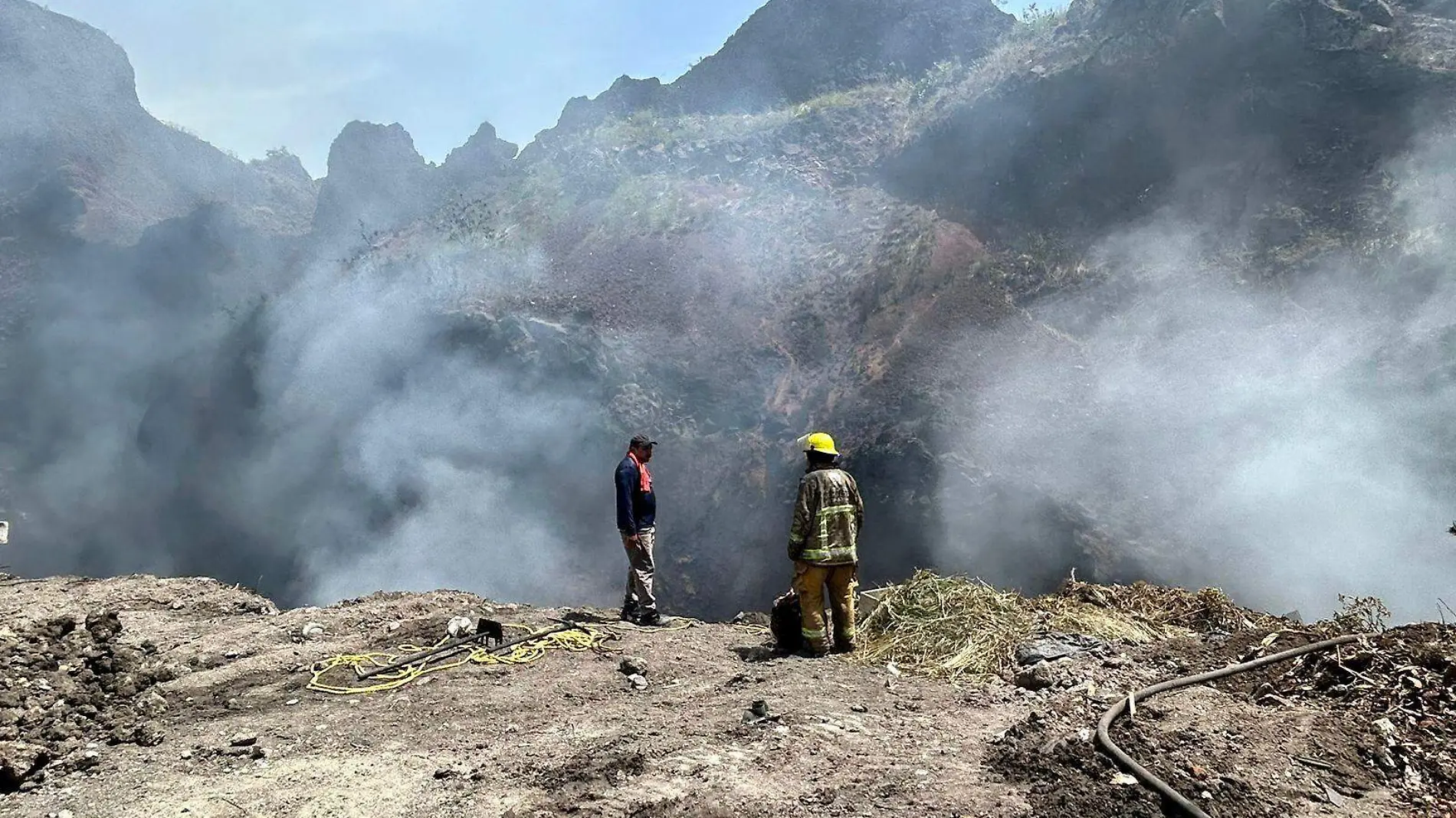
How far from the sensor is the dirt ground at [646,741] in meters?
3.15

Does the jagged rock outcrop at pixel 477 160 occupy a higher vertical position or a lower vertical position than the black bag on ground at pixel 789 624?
higher

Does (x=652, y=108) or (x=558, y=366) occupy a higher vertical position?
(x=652, y=108)

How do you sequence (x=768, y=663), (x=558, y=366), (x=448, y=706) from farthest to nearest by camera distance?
(x=558, y=366) < (x=768, y=663) < (x=448, y=706)

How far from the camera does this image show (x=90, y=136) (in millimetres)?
30391

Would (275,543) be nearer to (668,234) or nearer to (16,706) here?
(668,234)

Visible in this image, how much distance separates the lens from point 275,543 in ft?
60.6

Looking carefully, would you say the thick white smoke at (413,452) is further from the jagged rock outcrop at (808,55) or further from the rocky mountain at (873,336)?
the jagged rock outcrop at (808,55)

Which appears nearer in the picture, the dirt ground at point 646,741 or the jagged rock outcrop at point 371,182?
the dirt ground at point 646,741

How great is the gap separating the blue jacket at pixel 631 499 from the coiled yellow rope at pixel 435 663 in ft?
2.95

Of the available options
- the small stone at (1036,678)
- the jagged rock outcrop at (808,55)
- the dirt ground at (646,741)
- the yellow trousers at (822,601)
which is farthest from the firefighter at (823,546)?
the jagged rock outcrop at (808,55)

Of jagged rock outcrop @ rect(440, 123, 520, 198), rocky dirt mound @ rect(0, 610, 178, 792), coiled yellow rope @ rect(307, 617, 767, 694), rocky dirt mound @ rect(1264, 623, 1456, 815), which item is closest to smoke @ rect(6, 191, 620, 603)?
jagged rock outcrop @ rect(440, 123, 520, 198)

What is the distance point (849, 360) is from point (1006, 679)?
10693mm

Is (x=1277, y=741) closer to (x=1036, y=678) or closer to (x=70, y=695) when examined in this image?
(x=1036, y=678)

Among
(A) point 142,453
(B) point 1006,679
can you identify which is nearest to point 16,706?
(B) point 1006,679
